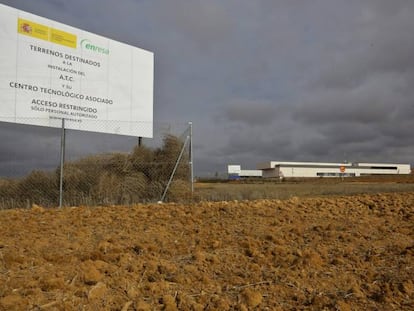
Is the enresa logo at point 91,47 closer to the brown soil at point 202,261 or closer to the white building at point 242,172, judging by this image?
the brown soil at point 202,261

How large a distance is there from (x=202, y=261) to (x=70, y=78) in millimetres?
8335

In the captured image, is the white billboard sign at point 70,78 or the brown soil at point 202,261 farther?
the white billboard sign at point 70,78

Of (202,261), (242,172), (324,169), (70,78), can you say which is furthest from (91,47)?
(242,172)

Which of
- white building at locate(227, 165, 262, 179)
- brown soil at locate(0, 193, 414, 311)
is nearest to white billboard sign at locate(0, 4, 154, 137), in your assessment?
brown soil at locate(0, 193, 414, 311)

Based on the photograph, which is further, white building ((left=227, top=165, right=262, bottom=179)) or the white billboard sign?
white building ((left=227, top=165, right=262, bottom=179))

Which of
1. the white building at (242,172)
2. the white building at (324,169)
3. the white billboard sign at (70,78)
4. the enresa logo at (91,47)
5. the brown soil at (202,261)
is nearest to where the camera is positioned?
the brown soil at (202,261)

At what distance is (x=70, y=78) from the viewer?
10.4 m

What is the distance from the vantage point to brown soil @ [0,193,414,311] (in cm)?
299

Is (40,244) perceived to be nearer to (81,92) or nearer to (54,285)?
(54,285)

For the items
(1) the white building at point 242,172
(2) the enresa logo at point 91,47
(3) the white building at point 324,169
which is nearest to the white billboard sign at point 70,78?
(2) the enresa logo at point 91,47

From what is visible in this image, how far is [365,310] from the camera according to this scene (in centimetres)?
294

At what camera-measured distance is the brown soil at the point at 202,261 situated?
299cm

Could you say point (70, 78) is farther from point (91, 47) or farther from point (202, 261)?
point (202, 261)

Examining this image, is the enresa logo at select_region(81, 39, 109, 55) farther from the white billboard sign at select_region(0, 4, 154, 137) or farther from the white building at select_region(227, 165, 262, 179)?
the white building at select_region(227, 165, 262, 179)
